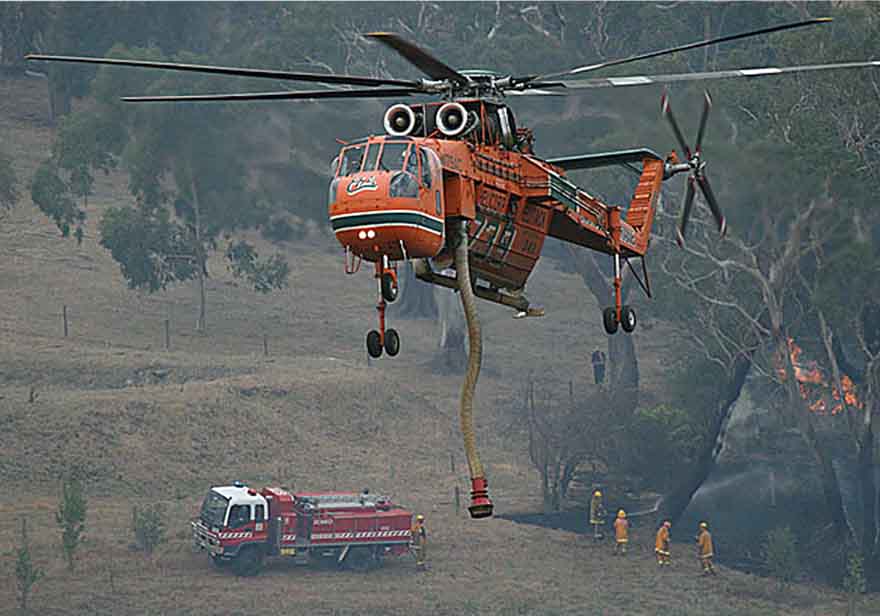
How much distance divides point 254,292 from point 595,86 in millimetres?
70678

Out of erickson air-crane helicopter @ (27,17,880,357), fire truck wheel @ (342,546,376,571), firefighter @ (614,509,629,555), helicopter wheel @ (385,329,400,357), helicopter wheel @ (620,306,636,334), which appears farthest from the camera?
firefighter @ (614,509,629,555)

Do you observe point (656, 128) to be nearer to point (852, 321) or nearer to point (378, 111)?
point (852, 321)

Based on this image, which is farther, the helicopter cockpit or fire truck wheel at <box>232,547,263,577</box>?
fire truck wheel at <box>232,547,263,577</box>

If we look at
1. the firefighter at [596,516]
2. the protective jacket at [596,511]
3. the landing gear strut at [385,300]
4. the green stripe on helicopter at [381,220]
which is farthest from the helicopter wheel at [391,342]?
the protective jacket at [596,511]

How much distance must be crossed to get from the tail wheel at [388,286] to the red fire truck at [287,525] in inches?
1419

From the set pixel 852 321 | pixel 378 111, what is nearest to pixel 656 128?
pixel 852 321

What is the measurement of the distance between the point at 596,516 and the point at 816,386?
43.7 ft

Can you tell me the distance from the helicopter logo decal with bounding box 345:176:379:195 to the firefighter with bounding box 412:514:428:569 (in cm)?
3948

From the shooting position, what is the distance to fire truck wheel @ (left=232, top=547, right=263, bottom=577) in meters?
58.0

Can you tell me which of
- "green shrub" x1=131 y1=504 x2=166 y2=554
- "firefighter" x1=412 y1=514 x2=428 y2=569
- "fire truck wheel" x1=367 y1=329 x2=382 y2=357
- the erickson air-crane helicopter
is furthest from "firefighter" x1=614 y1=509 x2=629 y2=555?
"fire truck wheel" x1=367 y1=329 x2=382 y2=357

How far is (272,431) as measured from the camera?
7175 cm

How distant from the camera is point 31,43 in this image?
108062mm

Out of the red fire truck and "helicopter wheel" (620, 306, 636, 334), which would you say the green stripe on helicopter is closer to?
"helicopter wheel" (620, 306, 636, 334)

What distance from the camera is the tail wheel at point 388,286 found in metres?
20.7
